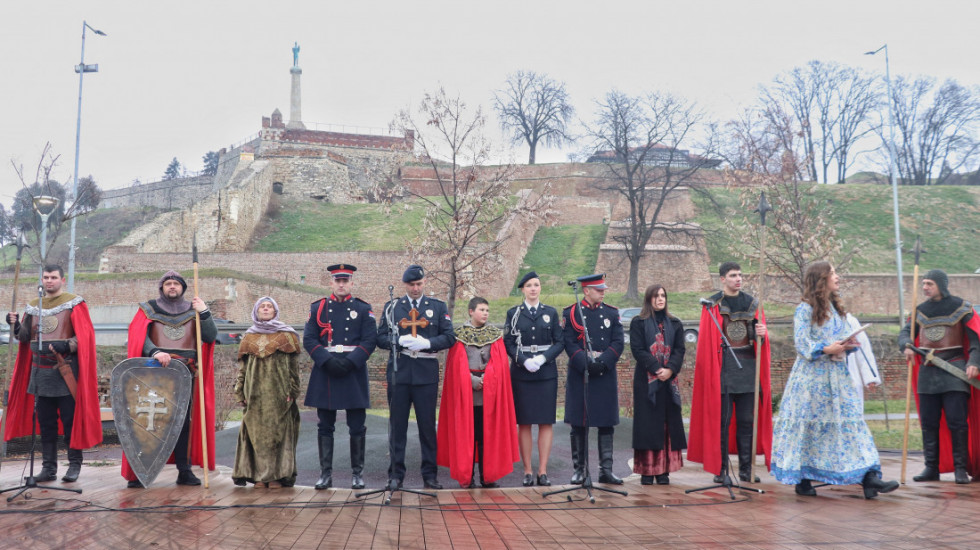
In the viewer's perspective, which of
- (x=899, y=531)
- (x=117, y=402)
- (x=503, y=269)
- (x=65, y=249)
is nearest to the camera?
(x=899, y=531)

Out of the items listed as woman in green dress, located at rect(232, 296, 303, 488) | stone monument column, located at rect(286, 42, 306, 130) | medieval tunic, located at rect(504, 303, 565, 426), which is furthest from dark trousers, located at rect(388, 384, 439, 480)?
stone monument column, located at rect(286, 42, 306, 130)

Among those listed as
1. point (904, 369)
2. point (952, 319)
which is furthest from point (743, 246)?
point (952, 319)

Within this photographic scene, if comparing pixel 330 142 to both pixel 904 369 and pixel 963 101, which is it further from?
pixel 904 369

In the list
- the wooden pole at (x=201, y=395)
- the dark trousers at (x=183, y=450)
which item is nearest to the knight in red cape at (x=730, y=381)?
the wooden pole at (x=201, y=395)

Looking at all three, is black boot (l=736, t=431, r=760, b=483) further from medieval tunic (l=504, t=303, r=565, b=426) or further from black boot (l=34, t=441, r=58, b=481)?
black boot (l=34, t=441, r=58, b=481)

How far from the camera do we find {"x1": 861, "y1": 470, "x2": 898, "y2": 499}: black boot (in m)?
6.44

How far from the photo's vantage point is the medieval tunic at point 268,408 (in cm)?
720

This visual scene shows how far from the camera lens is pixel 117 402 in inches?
275

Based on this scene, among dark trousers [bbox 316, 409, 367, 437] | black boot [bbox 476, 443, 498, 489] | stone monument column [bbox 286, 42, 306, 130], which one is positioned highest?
stone monument column [bbox 286, 42, 306, 130]

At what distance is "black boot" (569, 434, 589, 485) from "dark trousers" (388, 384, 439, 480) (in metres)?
1.31

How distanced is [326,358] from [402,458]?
1151 millimetres

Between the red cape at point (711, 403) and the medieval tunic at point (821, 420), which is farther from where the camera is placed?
the red cape at point (711, 403)

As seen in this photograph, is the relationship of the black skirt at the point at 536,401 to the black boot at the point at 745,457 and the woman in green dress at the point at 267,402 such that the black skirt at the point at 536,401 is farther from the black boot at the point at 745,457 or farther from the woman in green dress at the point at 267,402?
the woman in green dress at the point at 267,402

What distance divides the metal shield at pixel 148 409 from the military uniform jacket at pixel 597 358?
3596mm
